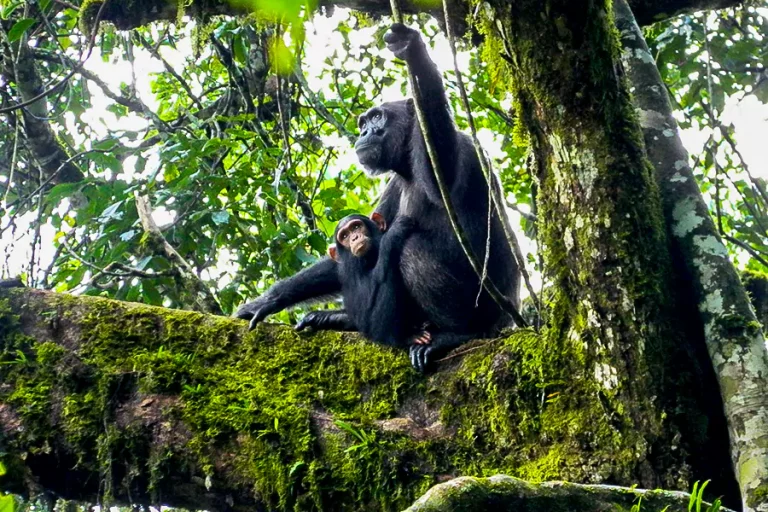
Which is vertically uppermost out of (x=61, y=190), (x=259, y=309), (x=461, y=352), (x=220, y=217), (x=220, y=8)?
(x=220, y=8)

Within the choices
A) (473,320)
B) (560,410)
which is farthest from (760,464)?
(473,320)

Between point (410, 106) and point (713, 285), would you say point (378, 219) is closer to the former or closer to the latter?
point (410, 106)

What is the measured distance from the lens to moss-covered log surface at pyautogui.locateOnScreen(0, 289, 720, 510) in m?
4.11

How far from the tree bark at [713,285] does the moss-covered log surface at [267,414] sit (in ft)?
1.11

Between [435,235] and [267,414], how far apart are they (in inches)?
86.5

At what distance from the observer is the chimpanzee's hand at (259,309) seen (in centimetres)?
539

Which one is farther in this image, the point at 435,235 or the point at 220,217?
the point at 220,217

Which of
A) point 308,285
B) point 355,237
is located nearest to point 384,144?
point 355,237

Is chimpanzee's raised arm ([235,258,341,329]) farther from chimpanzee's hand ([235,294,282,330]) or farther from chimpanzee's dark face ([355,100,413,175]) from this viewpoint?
chimpanzee's dark face ([355,100,413,175])

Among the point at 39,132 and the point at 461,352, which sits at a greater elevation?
the point at 39,132

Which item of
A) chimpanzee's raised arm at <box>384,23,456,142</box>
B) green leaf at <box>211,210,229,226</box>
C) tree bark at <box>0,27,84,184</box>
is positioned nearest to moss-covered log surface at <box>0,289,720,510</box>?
green leaf at <box>211,210,229,226</box>

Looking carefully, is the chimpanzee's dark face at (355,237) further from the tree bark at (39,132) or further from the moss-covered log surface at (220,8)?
the tree bark at (39,132)

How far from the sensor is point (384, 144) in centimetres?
673

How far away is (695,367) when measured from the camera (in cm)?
387
